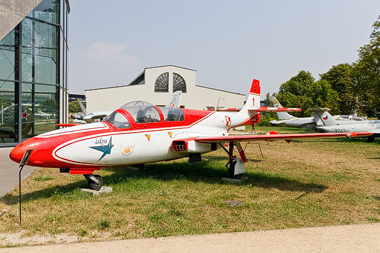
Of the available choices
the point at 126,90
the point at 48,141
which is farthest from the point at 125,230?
the point at 126,90

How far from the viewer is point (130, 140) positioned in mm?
6707

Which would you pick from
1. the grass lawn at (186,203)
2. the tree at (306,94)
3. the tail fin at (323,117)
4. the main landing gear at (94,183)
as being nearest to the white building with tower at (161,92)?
the tail fin at (323,117)

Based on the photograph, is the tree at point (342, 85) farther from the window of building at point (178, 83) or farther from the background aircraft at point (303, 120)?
the window of building at point (178, 83)

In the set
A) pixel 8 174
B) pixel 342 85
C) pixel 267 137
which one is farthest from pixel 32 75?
pixel 342 85

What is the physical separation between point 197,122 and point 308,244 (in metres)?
5.54

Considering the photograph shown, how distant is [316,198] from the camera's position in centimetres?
626

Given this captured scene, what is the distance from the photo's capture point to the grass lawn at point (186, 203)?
4500 millimetres

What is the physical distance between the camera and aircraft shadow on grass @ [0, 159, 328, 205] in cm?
641

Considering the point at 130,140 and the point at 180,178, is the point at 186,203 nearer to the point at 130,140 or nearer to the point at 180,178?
the point at 130,140

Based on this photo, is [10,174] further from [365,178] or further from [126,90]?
[126,90]

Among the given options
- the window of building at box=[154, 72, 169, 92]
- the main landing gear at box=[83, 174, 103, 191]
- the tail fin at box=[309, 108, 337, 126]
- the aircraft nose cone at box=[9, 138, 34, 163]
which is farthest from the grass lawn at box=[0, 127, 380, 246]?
the window of building at box=[154, 72, 169, 92]

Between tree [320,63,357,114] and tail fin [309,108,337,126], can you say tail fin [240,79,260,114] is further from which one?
tree [320,63,357,114]

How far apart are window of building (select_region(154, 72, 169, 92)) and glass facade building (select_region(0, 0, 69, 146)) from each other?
58.2 feet

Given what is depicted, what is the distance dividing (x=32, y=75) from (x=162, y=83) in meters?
21.2
